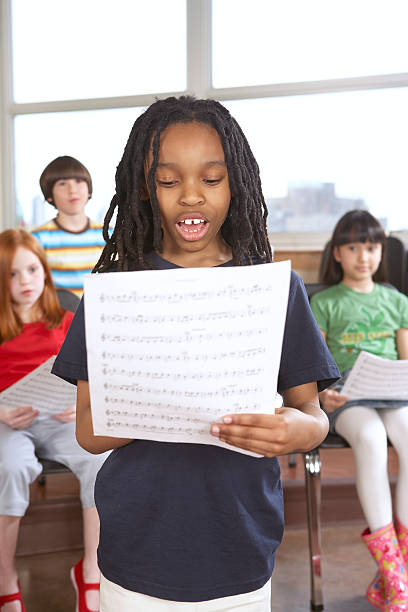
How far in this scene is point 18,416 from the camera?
161cm

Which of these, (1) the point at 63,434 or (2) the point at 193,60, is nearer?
(1) the point at 63,434

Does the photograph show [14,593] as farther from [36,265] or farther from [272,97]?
[272,97]

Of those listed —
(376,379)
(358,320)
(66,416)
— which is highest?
(358,320)

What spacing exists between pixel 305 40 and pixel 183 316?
10.5 feet

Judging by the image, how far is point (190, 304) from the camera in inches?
26.6

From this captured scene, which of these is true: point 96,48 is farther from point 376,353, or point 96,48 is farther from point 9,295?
point 376,353

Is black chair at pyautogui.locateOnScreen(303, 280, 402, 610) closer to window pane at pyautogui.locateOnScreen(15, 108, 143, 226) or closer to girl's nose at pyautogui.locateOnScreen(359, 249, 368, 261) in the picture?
girl's nose at pyautogui.locateOnScreen(359, 249, 368, 261)

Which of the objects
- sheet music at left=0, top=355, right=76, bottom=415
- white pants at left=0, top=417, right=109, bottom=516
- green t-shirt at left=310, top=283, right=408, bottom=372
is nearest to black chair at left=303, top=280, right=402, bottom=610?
green t-shirt at left=310, top=283, right=408, bottom=372

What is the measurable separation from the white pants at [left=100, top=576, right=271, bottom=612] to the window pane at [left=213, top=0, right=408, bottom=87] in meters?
3.11

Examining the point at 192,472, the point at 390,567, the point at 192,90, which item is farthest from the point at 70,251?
the point at 192,472

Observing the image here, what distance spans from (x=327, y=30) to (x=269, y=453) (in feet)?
10.5

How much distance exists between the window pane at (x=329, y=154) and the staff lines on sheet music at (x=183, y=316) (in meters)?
2.88

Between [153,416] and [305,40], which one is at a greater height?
[305,40]

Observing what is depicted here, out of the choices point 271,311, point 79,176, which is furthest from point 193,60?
point 271,311
